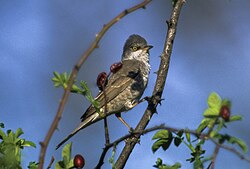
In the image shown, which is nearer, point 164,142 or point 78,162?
point 78,162

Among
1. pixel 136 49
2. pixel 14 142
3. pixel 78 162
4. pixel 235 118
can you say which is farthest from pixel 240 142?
pixel 136 49

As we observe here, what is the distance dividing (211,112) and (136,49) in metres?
5.84

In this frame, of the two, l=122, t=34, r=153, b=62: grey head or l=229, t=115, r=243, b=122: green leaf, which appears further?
l=122, t=34, r=153, b=62: grey head

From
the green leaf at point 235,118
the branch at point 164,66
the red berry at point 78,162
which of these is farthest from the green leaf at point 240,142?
the branch at point 164,66

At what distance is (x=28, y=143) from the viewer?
8.07 feet

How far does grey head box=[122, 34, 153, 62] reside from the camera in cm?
743

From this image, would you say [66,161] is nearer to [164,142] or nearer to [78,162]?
[78,162]

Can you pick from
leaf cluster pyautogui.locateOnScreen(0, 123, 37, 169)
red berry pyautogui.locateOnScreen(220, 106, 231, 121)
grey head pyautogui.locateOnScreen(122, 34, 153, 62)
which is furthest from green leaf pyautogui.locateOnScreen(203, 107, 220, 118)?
grey head pyautogui.locateOnScreen(122, 34, 153, 62)

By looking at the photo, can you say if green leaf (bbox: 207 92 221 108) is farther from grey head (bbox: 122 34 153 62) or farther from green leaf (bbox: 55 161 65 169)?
grey head (bbox: 122 34 153 62)

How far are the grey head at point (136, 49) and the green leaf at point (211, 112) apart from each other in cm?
550

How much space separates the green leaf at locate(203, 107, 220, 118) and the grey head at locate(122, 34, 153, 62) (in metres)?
5.50

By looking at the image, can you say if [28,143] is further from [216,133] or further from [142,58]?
[142,58]

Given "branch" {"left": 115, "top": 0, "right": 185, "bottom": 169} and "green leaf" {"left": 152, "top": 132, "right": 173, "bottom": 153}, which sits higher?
"branch" {"left": 115, "top": 0, "right": 185, "bottom": 169}

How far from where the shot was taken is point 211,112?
1.79m
